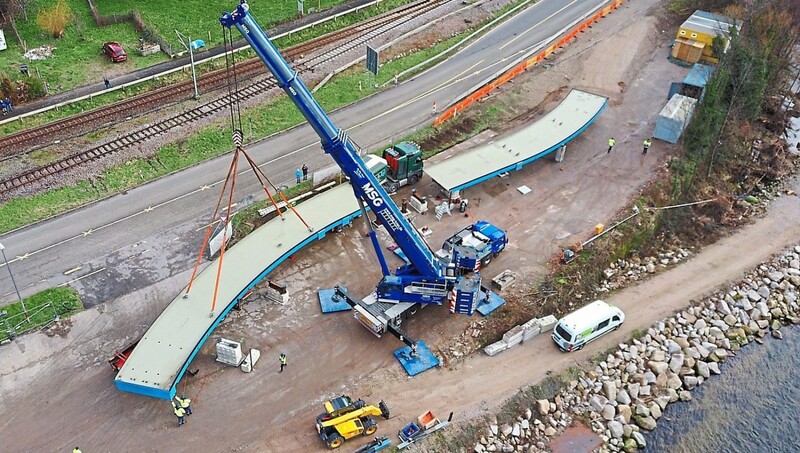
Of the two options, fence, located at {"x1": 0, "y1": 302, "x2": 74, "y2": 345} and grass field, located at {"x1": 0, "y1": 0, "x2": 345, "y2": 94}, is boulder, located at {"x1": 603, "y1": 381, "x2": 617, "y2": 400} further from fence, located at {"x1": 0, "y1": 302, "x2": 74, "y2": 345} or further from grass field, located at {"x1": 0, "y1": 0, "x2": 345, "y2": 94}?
grass field, located at {"x1": 0, "y1": 0, "x2": 345, "y2": 94}

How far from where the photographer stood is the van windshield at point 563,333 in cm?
3377

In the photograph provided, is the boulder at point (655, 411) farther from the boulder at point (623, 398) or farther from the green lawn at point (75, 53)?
the green lawn at point (75, 53)

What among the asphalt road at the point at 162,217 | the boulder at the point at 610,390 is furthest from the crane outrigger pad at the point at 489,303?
the asphalt road at the point at 162,217

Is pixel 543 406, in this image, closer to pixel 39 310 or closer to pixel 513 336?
pixel 513 336

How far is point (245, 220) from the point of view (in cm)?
4038

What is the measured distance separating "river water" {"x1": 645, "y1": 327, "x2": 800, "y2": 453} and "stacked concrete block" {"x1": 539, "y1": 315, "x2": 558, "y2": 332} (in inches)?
272

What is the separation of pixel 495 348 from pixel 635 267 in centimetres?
1206

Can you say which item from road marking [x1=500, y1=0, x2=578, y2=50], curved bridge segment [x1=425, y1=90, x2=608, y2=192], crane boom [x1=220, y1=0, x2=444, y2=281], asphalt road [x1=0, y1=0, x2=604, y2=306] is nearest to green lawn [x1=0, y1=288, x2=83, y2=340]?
asphalt road [x1=0, y1=0, x2=604, y2=306]

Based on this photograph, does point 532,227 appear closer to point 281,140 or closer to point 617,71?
point 281,140

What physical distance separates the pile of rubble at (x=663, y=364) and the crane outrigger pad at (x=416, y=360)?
4.16m

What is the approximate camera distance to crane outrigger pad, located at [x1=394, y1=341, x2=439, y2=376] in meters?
32.3

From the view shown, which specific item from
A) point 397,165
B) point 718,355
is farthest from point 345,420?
point 718,355

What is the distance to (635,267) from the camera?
4028 centimetres

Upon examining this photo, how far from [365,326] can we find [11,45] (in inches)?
1739
